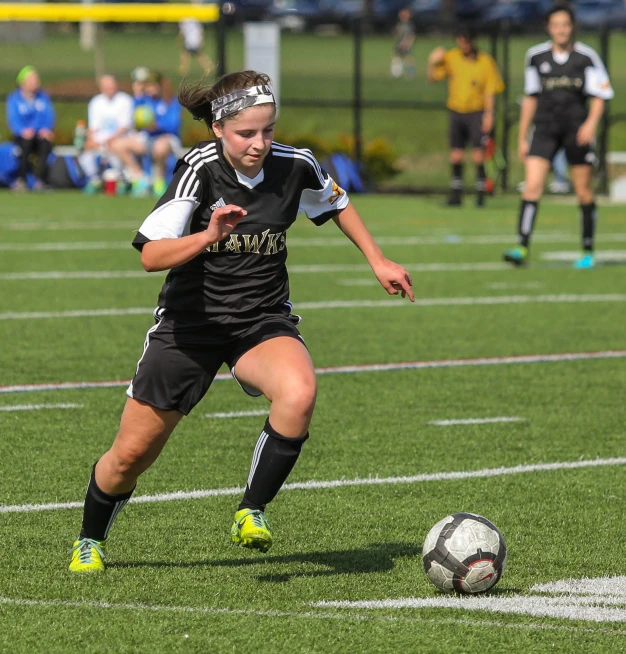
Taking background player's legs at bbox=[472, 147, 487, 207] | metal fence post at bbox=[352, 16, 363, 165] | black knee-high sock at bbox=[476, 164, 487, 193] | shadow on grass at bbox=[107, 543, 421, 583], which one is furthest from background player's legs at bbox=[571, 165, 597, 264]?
metal fence post at bbox=[352, 16, 363, 165]

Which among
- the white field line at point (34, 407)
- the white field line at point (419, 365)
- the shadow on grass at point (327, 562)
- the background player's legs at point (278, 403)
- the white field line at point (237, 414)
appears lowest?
the white field line at point (419, 365)

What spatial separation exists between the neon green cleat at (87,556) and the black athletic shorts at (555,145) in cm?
931

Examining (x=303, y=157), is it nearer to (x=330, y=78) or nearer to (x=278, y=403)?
(x=278, y=403)

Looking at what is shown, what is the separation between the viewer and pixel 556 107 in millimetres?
13453

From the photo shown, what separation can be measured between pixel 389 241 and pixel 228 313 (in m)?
11.5

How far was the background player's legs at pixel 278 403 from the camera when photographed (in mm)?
4633

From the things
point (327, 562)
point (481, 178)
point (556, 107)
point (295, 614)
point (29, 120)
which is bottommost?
point (481, 178)

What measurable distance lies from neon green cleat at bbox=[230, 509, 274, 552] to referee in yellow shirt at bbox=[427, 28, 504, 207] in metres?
15.9

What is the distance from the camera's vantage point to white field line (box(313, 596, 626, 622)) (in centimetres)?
427

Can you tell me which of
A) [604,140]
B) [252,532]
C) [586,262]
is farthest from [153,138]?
[252,532]

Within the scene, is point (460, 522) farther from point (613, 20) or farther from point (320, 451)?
point (613, 20)

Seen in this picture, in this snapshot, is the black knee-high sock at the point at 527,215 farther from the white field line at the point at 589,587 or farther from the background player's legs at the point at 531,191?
the white field line at the point at 589,587

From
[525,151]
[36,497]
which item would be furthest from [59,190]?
[36,497]

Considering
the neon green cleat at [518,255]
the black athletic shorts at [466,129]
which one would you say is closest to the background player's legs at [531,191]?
the neon green cleat at [518,255]
